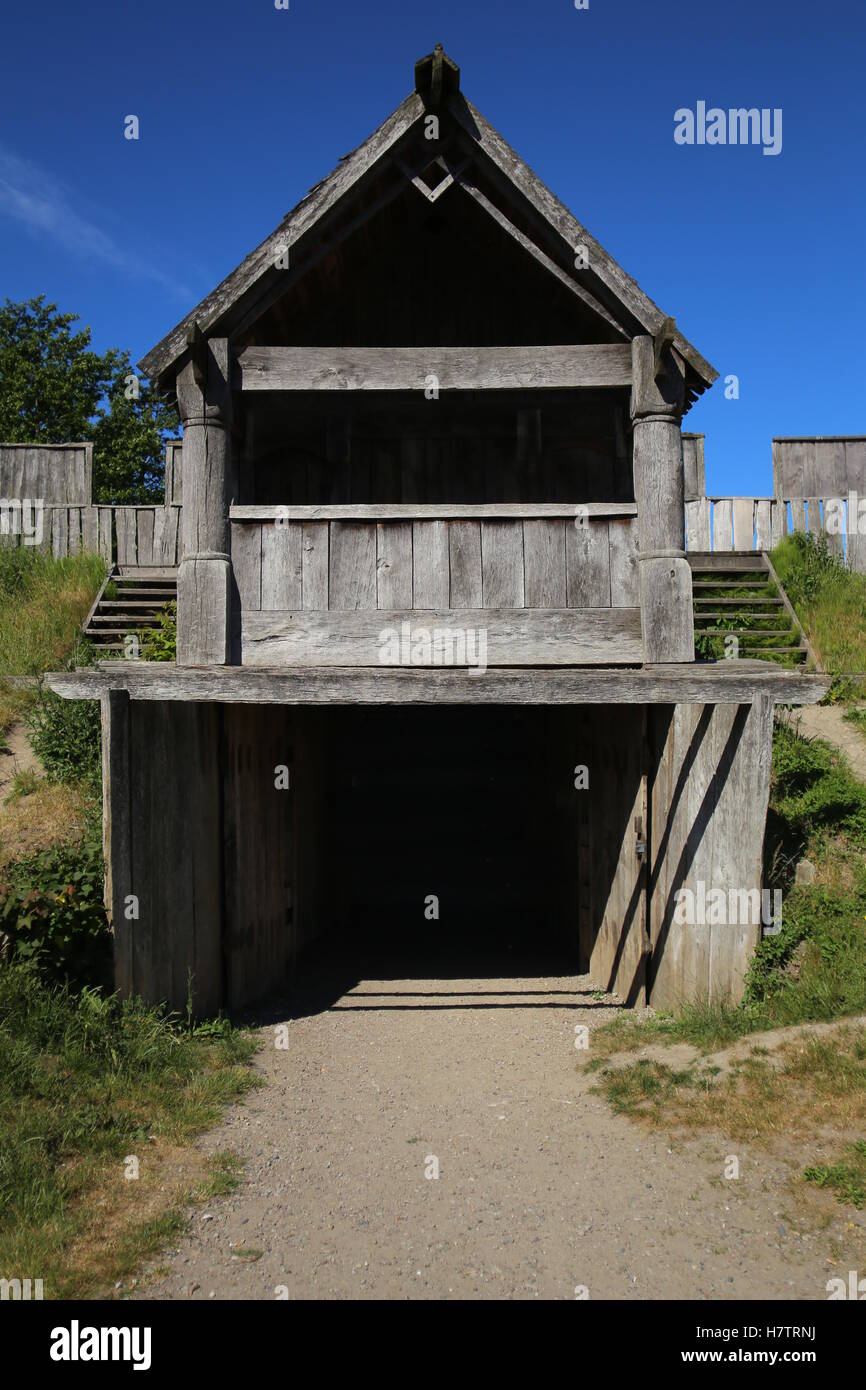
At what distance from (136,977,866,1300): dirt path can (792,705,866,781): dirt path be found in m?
4.27

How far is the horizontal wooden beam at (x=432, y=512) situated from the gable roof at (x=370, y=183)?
47.0 inches

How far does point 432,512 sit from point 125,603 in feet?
19.4

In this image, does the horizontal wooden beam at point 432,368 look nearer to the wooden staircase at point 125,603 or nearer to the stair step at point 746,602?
the wooden staircase at point 125,603

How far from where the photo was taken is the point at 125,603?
38.7 ft

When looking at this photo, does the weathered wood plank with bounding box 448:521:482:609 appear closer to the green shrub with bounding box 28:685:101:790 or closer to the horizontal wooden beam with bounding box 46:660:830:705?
the horizontal wooden beam with bounding box 46:660:830:705

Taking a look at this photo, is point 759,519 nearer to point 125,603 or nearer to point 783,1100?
point 125,603

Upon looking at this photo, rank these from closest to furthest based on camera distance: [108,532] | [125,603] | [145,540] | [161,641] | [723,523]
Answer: [161,641] → [125,603] → [145,540] → [108,532] → [723,523]

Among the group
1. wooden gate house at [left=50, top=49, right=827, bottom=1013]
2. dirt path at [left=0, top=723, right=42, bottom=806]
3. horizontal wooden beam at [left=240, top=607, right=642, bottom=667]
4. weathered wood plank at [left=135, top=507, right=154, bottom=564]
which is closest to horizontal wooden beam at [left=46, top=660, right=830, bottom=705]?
wooden gate house at [left=50, top=49, right=827, bottom=1013]

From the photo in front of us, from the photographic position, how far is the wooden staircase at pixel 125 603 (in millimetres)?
11062

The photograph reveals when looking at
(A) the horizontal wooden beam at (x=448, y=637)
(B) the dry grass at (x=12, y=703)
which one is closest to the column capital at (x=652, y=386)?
(A) the horizontal wooden beam at (x=448, y=637)

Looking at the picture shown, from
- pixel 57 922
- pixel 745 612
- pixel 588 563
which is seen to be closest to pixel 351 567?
pixel 588 563

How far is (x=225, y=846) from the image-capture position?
25.9 ft
